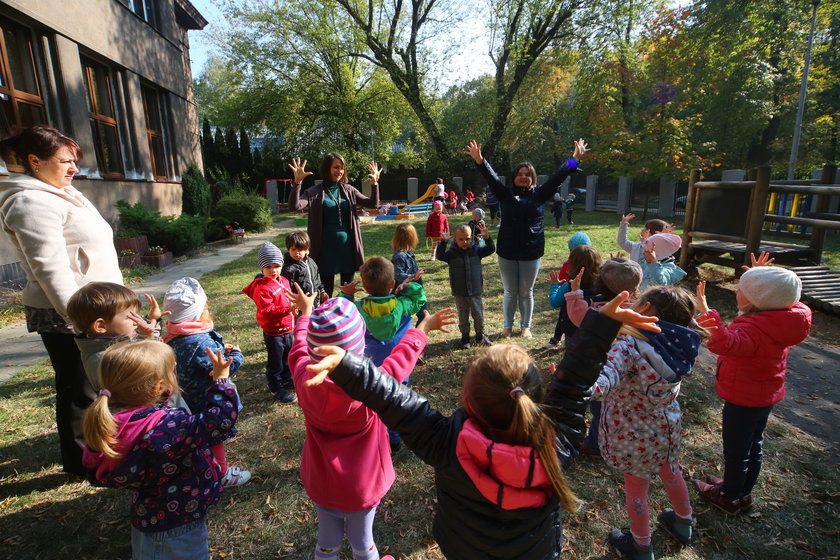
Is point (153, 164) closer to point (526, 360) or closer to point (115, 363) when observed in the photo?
point (115, 363)

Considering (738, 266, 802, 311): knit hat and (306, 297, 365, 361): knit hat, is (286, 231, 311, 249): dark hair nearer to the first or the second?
(306, 297, 365, 361): knit hat

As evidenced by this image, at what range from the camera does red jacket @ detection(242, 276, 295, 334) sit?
12.3 feet

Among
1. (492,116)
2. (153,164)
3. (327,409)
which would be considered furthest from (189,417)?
(492,116)

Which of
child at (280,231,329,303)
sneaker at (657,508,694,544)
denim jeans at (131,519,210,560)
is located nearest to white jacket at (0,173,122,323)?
denim jeans at (131,519,210,560)

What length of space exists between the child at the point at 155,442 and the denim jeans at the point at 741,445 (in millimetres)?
2666

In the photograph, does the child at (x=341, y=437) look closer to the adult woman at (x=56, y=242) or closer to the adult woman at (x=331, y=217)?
the adult woman at (x=56, y=242)

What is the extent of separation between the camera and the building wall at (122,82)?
332 inches

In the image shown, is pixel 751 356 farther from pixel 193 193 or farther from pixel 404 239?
pixel 193 193

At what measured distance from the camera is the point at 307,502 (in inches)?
113

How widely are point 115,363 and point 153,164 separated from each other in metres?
13.9

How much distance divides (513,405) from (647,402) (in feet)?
3.80

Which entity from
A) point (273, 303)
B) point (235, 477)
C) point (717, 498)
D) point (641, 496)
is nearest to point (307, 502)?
point (235, 477)

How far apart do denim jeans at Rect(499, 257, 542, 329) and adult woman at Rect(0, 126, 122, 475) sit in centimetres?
382

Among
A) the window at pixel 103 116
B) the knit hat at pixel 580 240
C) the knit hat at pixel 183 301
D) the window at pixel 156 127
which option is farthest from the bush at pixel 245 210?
the knit hat at pixel 183 301
